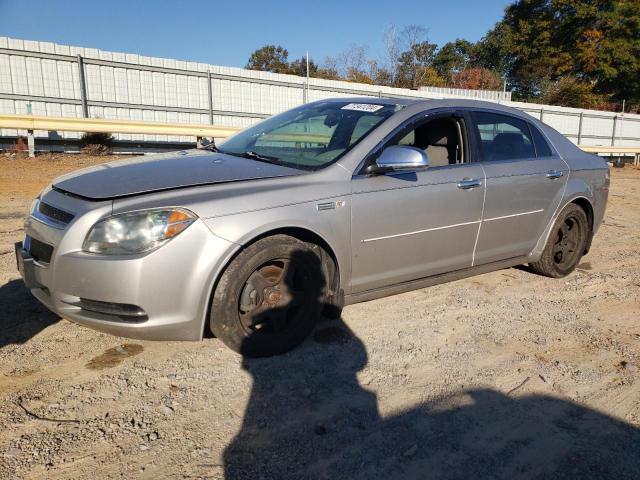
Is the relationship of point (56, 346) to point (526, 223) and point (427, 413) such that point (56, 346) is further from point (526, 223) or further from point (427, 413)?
point (526, 223)

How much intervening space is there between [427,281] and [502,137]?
5.17ft

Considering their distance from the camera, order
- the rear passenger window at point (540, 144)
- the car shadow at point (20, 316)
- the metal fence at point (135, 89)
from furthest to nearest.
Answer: the metal fence at point (135, 89)
the rear passenger window at point (540, 144)
the car shadow at point (20, 316)

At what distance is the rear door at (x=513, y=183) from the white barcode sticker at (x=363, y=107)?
34.4 inches

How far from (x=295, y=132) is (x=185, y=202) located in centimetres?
162

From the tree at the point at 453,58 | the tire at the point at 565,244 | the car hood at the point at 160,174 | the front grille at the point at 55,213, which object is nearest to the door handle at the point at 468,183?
the tire at the point at 565,244

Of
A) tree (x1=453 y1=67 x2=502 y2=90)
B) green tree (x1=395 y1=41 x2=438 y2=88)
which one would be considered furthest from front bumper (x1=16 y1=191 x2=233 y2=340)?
tree (x1=453 y1=67 x2=502 y2=90)

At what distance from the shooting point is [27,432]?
237 centimetres

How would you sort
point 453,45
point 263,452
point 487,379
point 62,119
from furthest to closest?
point 453,45 → point 62,119 → point 487,379 → point 263,452

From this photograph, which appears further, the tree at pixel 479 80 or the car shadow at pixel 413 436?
the tree at pixel 479 80

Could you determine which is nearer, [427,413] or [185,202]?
[427,413]

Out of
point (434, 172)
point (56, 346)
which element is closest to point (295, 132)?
point (434, 172)

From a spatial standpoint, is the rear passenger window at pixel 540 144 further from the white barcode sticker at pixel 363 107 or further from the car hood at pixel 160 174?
the car hood at pixel 160 174

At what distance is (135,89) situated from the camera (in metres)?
14.9

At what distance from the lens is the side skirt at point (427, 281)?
3.58 m
